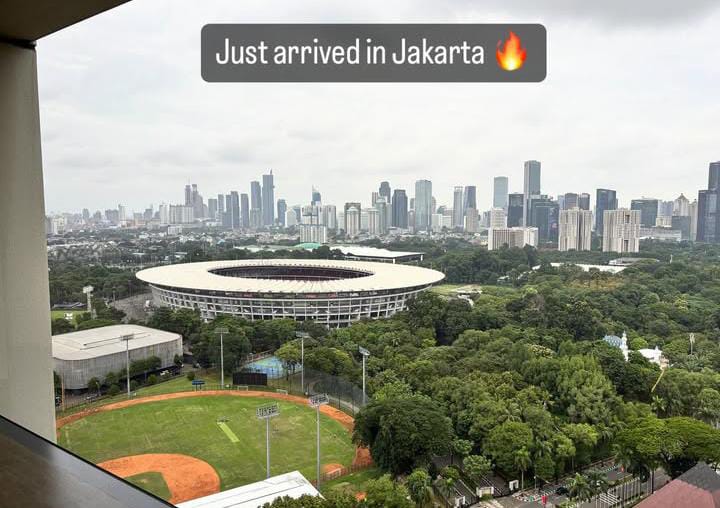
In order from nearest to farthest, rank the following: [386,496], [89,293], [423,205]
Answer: [386,496]
[89,293]
[423,205]

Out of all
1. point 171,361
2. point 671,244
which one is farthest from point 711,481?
point 671,244

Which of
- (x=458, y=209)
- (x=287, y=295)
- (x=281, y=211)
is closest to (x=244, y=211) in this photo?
(x=281, y=211)

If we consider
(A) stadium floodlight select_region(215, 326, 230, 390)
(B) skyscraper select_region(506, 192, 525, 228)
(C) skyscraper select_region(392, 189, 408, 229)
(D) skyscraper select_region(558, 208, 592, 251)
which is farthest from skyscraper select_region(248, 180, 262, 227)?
(A) stadium floodlight select_region(215, 326, 230, 390)

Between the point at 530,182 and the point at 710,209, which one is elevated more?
the point at 530,182

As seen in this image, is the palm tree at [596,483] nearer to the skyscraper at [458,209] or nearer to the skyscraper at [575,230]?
the skyscraper at [575,230]

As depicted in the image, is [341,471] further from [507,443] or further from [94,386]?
[94,386]

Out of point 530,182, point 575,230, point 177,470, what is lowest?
point 177,470

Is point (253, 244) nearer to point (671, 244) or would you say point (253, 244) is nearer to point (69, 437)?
point (671, 244)
